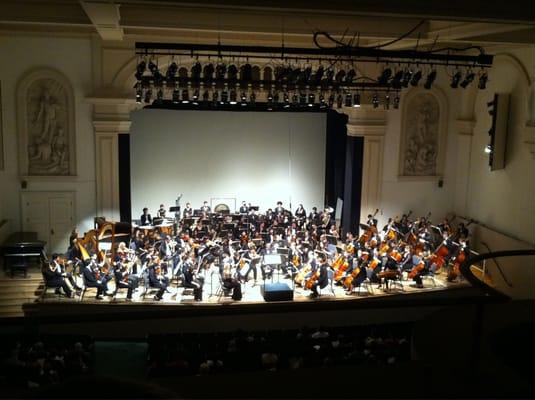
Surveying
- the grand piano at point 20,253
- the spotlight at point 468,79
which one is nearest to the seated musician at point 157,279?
the grand piano at point 20,253

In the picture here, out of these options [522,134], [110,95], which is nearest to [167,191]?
[110,95]

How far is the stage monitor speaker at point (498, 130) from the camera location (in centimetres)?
1245

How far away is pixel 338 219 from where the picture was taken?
15.2 m

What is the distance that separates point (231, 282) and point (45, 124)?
5647 millimetres

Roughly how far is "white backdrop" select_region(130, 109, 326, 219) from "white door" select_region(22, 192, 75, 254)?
214 cm

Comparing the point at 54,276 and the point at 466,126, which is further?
the point at 466,126

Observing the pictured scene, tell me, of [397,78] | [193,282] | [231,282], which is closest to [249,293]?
[231,282]

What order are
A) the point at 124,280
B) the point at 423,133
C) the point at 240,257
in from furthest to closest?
the point at 423,133 → the point at 240,257 → the point at 124,280

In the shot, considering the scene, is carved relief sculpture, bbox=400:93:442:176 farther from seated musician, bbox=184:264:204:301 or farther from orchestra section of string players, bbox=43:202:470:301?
seated musician, bbox=184:264:204:301

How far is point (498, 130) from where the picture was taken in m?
12.5

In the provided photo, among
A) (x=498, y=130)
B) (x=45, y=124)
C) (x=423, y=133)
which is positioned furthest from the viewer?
(x=423, y=133)

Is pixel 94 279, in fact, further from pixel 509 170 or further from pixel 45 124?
pixel 509 170

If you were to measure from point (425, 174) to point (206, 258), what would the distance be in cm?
649

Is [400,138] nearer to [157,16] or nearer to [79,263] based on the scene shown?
[157,16]
